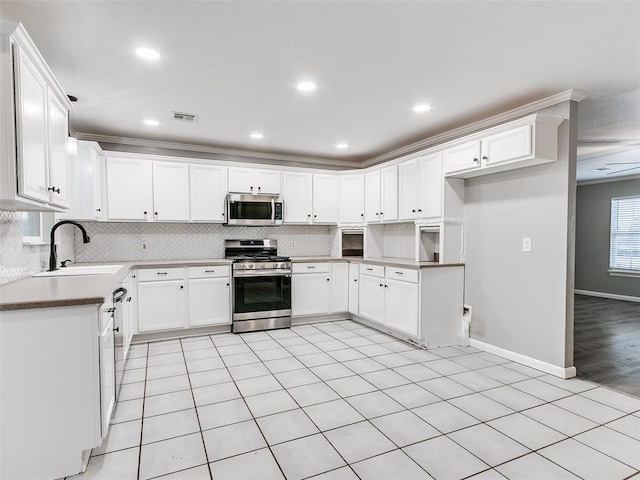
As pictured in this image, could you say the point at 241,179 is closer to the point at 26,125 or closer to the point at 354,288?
the point at 354,288

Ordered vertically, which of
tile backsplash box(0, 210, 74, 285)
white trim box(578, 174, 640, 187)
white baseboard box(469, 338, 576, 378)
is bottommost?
white baseboard box(469, 338, 576, 378)

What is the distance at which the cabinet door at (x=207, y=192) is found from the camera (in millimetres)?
4566

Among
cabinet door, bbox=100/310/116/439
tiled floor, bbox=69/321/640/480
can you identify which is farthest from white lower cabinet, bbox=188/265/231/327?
cabinet door, bbox=100/310/116/439

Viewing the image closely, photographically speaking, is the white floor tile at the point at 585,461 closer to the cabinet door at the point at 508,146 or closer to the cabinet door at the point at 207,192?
the cabinet door at the point at 508,146

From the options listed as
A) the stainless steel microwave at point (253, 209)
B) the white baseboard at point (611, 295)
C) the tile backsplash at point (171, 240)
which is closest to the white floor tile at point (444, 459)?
the stainless steel microwave at point (253, 209)

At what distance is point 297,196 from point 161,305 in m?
2.28

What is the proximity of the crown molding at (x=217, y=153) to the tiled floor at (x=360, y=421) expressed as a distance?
8.56 feet

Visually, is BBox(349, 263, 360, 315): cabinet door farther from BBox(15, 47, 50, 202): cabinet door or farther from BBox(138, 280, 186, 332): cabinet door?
BBox(15, 47, 50, 202): cabinet door

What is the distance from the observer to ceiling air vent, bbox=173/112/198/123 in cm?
360

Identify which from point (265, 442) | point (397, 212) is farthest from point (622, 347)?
point (265, 442)

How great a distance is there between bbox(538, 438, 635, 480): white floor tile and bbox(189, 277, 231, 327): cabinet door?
3.42 m

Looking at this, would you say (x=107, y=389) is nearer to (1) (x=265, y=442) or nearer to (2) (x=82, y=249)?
(1) (x=265, y=442)

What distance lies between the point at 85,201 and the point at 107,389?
8.34ft

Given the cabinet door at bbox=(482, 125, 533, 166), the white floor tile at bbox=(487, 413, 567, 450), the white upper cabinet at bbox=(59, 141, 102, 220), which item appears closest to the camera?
the white floor tile at bbox=(487, 413, 567, 450)
